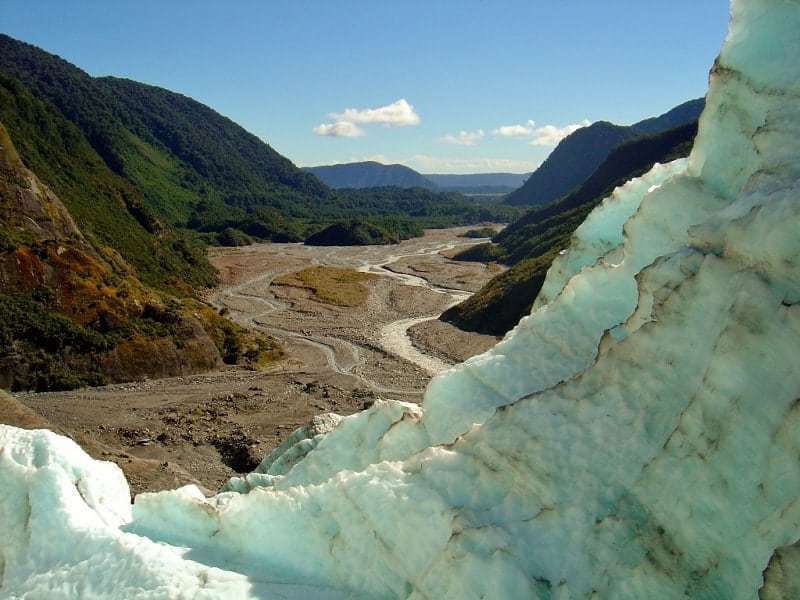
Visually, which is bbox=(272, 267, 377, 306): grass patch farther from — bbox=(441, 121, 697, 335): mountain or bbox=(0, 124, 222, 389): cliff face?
bbox=(0, 124, 222, 389): cliff face

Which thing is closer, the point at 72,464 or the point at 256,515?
the point at 256,515

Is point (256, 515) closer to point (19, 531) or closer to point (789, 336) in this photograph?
point (19, 531)

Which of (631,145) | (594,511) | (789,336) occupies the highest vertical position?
(631,145)

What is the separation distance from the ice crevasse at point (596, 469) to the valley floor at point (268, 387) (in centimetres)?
1423

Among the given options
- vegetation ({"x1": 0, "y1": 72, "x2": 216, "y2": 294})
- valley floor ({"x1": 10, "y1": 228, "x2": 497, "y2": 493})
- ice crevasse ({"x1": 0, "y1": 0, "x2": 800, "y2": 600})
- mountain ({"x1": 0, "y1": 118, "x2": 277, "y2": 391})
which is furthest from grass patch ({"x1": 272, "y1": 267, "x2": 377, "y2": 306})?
ice crevasse ({"x1": 0, "y1": 0, "x2": 800, "y2": 600})

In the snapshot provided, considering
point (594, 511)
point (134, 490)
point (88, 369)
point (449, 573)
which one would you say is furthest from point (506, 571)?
point (88, 369)

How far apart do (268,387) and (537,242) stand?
83.8 m

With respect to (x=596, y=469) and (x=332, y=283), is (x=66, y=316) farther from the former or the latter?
(x=332, y=283)

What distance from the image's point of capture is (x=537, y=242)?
384 ft

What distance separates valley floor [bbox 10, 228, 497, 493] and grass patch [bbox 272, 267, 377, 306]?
159cm

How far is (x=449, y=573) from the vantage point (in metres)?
7.35

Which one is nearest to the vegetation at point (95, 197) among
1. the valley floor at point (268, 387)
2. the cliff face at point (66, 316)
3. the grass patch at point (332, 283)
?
the valley floor at point (268, 387)

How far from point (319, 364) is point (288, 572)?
140 ft

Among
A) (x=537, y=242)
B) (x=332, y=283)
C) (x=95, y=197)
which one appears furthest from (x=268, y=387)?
(x=537, y=242)
